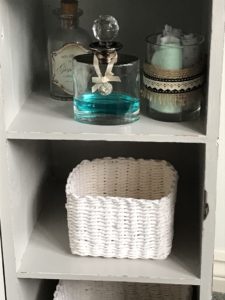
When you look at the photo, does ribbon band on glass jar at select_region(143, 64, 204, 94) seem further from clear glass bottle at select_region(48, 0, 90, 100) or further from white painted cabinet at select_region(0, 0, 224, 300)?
clear glass bottle at select_region(48, 0, 90, 100)

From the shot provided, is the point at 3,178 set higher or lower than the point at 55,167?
higher

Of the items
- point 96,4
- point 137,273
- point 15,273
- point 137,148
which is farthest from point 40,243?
point 96,4

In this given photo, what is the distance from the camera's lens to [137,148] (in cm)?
126

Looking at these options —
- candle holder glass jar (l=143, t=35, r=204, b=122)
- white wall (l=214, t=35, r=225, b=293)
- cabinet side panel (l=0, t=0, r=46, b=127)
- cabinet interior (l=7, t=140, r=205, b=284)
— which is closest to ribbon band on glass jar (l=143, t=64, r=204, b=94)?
candle holder glass jar (l=143, t=35, r=204, b=122)

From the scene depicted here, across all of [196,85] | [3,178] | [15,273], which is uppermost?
[196,85]

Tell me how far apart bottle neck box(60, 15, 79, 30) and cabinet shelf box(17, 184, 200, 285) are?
37 centimetres

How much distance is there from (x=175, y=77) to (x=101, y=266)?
330 mm

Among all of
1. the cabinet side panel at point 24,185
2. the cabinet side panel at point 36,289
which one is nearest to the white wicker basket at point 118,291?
the cabinet side panel at point 36,289

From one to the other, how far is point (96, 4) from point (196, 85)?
1.01 ft

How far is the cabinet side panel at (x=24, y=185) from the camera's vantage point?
98cm

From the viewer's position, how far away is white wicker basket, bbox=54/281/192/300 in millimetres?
1183

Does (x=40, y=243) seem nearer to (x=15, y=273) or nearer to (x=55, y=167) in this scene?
(x=15, y=273)

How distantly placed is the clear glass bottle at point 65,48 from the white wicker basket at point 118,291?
37 cm

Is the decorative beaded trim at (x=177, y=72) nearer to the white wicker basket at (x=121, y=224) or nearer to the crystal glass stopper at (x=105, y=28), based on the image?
the crystal glass stopper at (x=105, y=28)
